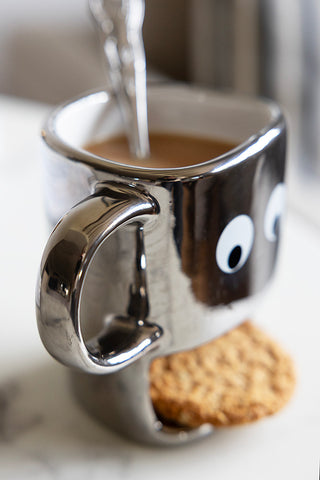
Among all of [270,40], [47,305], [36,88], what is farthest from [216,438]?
[36,88]

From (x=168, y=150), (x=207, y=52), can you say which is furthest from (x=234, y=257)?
A: (x=207, y=52)

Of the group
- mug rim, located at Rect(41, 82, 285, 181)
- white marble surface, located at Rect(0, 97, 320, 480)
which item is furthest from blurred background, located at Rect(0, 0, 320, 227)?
mug rim, located at Rect(41, 82, 285, 181)

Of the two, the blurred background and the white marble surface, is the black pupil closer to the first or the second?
the white marble surface

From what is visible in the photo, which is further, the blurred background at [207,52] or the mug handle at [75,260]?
the blurred background at [207,52]

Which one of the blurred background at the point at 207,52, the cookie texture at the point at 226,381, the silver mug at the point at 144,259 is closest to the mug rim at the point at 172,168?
the silver mug at the point at 144,259

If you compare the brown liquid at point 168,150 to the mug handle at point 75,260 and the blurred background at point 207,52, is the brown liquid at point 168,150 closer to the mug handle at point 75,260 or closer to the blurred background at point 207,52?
the mug handle at point 75,260

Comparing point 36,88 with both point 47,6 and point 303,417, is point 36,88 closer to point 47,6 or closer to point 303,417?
point 47,6
